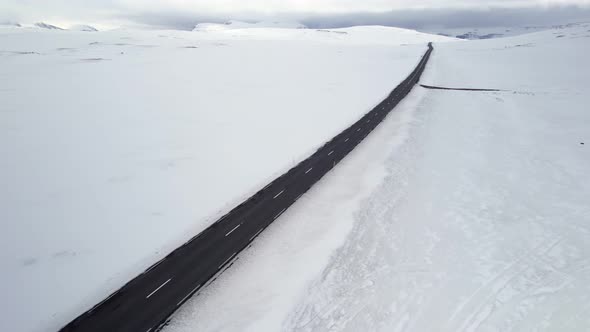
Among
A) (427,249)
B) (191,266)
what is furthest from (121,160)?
(427,249)

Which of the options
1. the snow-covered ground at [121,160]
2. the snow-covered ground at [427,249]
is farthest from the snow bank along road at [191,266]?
the snow-covered ground at [121,160]

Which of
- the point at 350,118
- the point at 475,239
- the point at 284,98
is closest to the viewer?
the point at 475,239

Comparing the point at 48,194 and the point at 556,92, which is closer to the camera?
the point at 48,194

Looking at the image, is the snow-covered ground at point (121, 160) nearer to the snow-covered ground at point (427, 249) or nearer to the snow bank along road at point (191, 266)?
the snow bank along road at point (191, 266)

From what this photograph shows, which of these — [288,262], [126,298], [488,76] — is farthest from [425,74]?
[126,298]

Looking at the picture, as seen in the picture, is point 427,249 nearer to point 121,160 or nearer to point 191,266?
point 191,266

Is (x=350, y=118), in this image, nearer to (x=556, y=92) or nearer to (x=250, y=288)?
(x=250, y=288)
